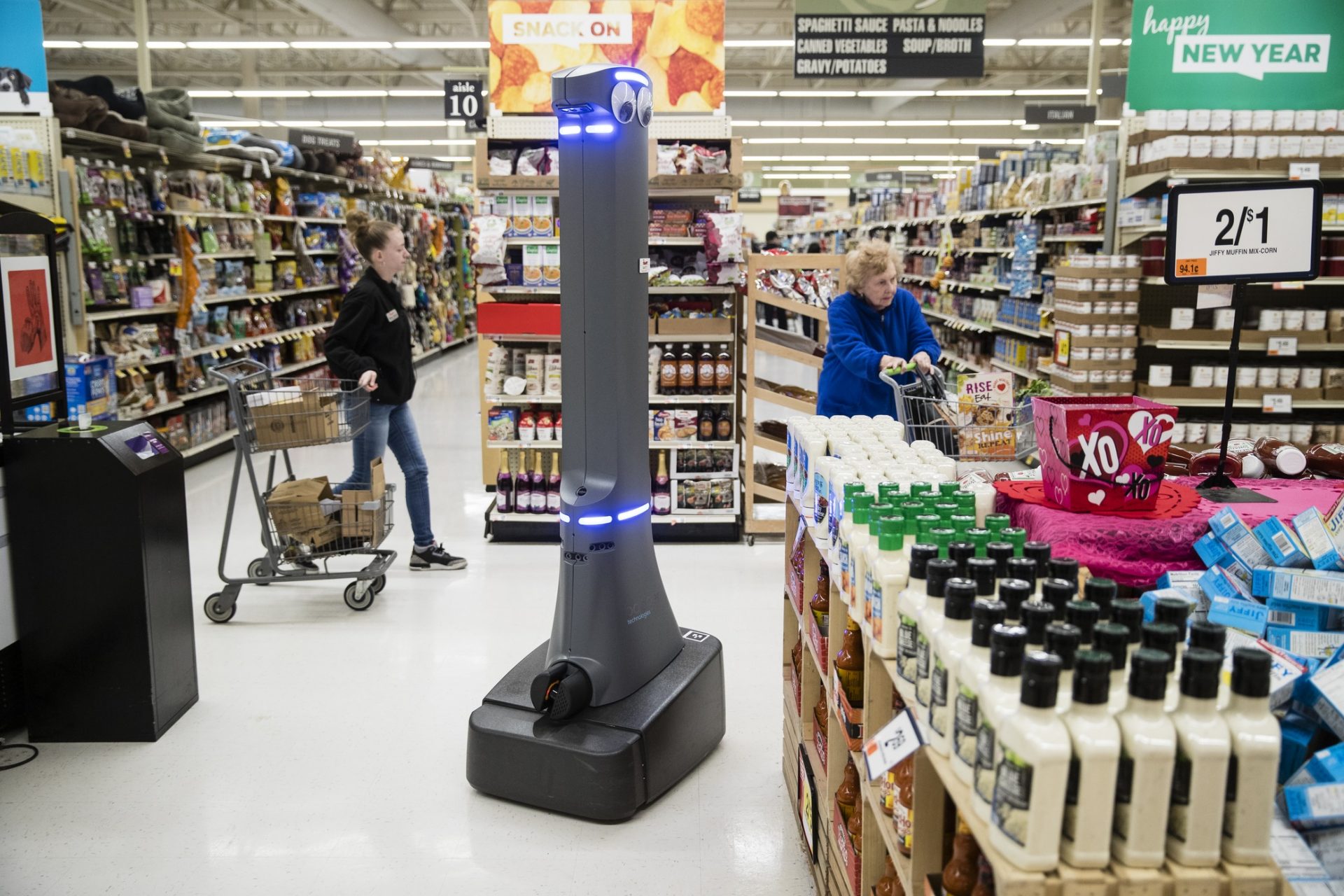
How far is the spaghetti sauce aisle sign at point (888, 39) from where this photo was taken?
7973mm

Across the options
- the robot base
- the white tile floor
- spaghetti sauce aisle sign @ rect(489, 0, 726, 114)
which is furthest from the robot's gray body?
spaghetti sauce aisle sign @ rect(489, 0, 726, 114)

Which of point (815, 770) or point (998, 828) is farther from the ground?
point (998, 828)

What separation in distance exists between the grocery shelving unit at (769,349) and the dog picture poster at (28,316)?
3.35 metres

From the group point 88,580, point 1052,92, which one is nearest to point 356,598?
point 88,580

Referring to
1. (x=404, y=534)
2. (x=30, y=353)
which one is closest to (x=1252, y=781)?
(x=30, y=353)

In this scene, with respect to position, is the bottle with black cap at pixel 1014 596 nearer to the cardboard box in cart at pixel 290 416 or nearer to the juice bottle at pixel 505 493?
the cardboard box in cart at pixel 290 416

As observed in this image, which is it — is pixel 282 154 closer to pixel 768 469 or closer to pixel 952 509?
pixel 768 469

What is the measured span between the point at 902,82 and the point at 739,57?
347 cm

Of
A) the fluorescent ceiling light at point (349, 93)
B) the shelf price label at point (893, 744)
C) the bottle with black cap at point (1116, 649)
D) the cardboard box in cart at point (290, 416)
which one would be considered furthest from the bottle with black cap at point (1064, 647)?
the fluorescent ceiling light at point (349, 93)

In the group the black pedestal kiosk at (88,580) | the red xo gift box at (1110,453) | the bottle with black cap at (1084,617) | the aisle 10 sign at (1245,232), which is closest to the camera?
the bottle with black cap at (1084,617)

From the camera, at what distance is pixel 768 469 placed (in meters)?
6.43

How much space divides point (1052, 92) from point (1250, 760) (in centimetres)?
2320

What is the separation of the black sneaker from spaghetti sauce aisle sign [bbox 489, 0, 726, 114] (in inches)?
102

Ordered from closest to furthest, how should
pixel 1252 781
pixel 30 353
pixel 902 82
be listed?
pixel 1252 781 < pixel 30 353 < pixel 902 82
